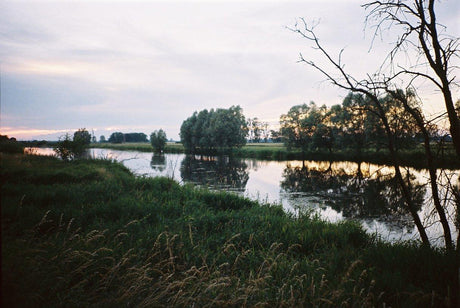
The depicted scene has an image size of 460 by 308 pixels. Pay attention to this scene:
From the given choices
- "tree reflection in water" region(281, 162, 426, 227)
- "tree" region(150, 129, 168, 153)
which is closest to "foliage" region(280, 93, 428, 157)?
"tree reflection in water" region(281, 162, 426, 227)

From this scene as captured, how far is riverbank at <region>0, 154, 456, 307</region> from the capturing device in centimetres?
314

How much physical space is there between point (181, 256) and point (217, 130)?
56.5 meters

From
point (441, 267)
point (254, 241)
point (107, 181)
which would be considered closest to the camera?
point (441, 267)

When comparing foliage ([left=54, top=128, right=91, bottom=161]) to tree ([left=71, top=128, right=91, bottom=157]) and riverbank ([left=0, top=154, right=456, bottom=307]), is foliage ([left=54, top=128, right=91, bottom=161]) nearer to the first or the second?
tree ([left=71, top=128, right=91, bottom=157])

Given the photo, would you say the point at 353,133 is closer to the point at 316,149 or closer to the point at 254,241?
the point at 316,149

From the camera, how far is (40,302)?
266cm

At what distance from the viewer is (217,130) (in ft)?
200

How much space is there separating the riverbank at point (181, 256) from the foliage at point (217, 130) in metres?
51.4

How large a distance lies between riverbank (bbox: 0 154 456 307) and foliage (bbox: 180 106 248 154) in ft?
169

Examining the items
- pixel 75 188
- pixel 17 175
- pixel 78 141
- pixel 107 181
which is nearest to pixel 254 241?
pixel 75 188

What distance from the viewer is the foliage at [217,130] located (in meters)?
61.8

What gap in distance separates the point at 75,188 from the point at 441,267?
10.6 meters

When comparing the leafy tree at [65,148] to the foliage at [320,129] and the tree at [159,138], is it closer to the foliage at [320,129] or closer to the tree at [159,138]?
the foliage at [320,129]

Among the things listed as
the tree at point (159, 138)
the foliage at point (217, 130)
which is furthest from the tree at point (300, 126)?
the tree at point (159, 138)
